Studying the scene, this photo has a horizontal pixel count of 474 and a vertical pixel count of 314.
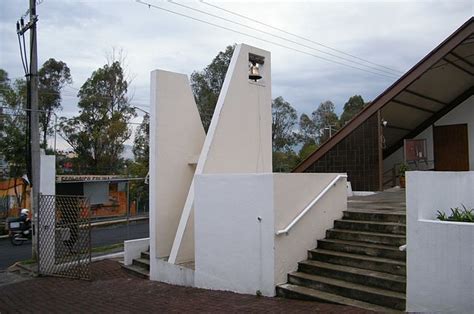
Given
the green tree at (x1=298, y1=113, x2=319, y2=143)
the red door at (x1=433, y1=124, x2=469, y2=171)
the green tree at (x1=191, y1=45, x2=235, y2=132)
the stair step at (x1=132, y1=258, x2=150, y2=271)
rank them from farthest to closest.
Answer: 1. the green tree at (x1=298, y1=113, x2=319, y2=143)
2. the green tree at (x1=191, y1=45, x2=235, y2=132)
3. the red door at (x1=433, y1=124, x2=469, y2=171)
4. the stair step at (x1=132, y1=258, x2=150, y2=271)

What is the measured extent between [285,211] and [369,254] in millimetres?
1415

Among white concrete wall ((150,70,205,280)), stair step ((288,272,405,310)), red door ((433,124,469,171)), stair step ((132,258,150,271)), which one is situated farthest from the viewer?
red door ((433,124,469,171))

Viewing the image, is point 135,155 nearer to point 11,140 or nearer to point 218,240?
point 11,140

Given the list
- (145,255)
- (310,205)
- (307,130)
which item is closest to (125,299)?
(145,255)

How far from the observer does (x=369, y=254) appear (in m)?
6.49

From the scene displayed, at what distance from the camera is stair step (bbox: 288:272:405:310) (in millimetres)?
5262

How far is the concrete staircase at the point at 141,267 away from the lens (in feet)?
31.1

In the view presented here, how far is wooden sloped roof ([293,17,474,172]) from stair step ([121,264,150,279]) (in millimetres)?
7290

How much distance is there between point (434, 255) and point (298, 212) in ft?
7.98

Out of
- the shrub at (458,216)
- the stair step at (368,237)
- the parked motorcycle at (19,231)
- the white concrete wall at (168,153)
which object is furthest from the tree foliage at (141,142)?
the shrub at (458,216)

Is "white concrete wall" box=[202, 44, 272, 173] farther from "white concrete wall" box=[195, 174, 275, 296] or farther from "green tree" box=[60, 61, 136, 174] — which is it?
"green tree" box=[60, 61, 136, 174]

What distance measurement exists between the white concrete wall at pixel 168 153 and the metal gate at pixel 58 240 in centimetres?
183

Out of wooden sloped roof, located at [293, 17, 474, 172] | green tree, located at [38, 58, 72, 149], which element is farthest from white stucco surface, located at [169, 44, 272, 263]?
green tree, located at [38, 58, 72, 149]

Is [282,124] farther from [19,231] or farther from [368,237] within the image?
[368,237]
